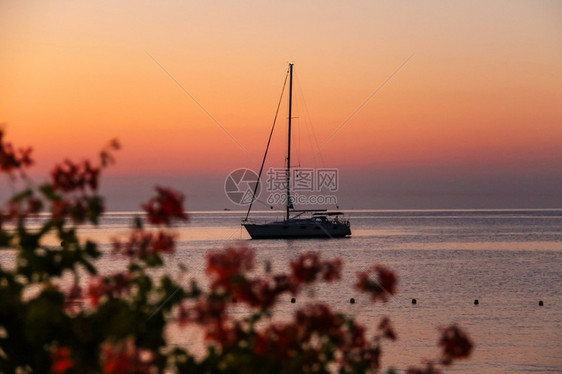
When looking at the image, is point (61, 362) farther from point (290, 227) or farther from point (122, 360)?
point (290, 227)

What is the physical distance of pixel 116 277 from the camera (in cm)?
530

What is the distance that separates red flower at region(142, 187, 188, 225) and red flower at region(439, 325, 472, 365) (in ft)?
7.11

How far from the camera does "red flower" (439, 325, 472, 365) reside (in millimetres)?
5406

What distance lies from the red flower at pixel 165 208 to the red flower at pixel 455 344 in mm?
2167

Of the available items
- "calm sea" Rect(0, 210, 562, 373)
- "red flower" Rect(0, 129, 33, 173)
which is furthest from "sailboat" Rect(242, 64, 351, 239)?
"red flower" Rect(0, 129, 33, 173)

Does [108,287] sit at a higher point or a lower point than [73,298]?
higher

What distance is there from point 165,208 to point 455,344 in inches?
93.6

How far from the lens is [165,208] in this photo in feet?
17.4

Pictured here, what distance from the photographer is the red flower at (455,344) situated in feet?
17.7

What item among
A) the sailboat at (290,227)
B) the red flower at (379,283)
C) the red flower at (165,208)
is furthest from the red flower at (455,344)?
the sailboat at (290,227)

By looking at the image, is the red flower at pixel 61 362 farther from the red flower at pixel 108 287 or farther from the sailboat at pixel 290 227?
the sailboat at pixel 290 227

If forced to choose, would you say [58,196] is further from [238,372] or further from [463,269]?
[463,269]

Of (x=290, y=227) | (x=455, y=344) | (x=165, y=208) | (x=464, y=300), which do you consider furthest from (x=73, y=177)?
(x=290, y=227)

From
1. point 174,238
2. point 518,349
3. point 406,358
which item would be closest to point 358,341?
point 174,238
